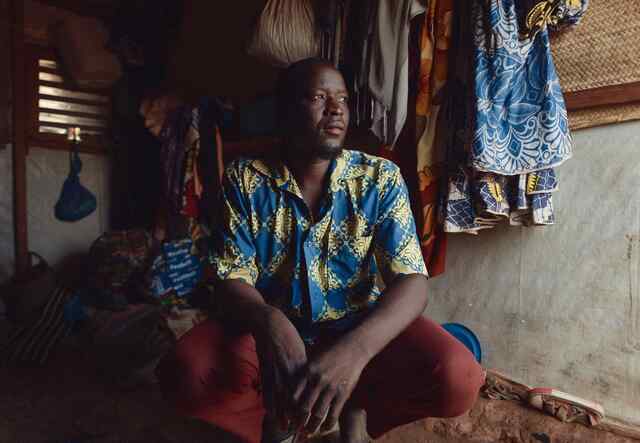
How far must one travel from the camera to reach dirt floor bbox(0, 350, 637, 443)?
1647mm

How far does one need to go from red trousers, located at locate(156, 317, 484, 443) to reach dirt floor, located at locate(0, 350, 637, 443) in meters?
0.40

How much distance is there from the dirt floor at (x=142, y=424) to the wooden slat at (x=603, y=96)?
4.01 feet

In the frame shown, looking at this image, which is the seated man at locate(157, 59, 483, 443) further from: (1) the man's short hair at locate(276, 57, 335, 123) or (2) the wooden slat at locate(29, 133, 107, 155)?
(2) the wooden slat at locate(29, 133, 107, 155)

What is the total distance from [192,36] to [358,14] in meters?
1.49

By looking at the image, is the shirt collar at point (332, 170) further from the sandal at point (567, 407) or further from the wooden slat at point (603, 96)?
the sandal at point (567, 407)

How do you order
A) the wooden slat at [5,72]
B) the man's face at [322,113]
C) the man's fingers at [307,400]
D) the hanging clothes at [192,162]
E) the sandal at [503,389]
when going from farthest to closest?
the wooden slat at [5,72] → the hanging clothes at [192,162] → the sandal at [503,389] → the man's face at [322,113] → the man's fingers at [307,400]

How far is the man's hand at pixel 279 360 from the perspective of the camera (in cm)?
107

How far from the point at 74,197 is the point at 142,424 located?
2346mm

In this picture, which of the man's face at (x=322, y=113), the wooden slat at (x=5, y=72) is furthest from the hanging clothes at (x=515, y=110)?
the wooden slat at (x=5, y=72)

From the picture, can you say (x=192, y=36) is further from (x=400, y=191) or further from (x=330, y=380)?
(x=330, y=380)

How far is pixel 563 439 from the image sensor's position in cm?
164

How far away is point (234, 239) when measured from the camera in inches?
55.8

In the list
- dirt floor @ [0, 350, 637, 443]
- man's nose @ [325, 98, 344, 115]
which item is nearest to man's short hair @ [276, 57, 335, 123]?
man's nose @ [325, 98, 344, 115]

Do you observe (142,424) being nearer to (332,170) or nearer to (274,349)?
(274,349)
